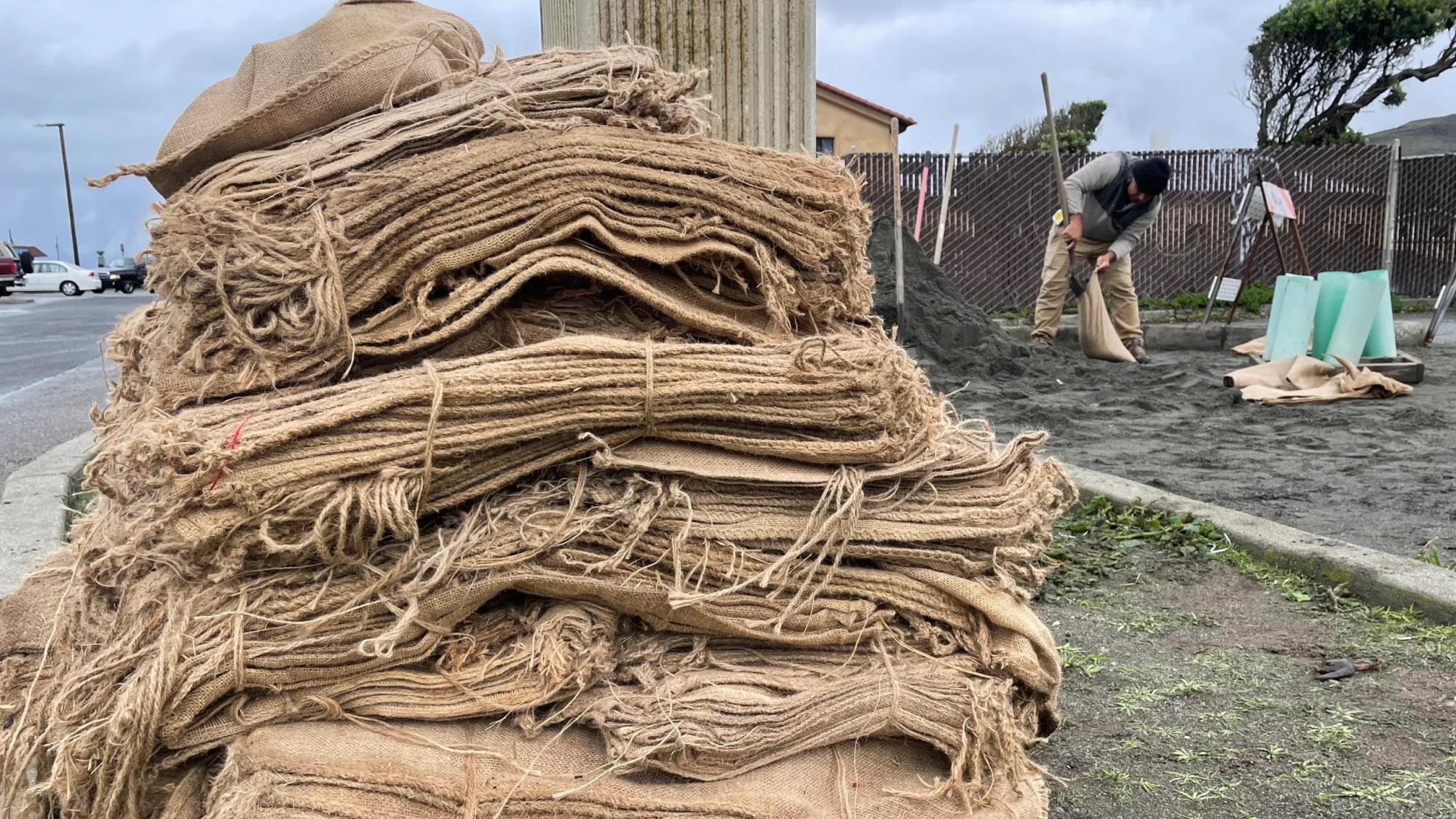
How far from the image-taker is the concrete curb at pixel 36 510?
3602mm

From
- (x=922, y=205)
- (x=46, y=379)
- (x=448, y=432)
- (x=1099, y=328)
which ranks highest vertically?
(x=922, y=205)

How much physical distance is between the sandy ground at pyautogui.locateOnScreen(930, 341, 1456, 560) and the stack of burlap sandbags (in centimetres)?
309

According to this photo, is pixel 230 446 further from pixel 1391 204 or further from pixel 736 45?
pixel 1391 204

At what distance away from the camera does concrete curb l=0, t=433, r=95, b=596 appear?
11.8ft

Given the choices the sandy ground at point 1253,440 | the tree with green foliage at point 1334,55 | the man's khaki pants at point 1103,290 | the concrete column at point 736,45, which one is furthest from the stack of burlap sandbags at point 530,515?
the tree with green foliage at point 1334,55

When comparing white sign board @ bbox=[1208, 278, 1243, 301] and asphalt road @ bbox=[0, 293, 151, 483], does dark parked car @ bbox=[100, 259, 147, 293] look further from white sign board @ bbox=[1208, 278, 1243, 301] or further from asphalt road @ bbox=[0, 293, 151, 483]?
white sign board @ bbox=[1208, 278, 1243, 301]

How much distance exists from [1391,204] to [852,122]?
64.7 feet

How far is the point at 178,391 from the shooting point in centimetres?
168

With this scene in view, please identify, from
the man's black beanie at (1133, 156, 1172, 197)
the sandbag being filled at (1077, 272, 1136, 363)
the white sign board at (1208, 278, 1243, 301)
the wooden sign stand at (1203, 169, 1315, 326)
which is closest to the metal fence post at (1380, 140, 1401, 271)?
the white sign board at (1208, 278, 1243, 301)

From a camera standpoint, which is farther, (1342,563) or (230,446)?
(1342,563)

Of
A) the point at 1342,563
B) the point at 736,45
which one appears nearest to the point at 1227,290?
the point at 1342,563

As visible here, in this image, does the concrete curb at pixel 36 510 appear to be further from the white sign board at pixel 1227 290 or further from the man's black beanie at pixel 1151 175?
the white sign board at pixel 1227 290

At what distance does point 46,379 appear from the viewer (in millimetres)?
10555

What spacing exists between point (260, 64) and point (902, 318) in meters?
7.83
